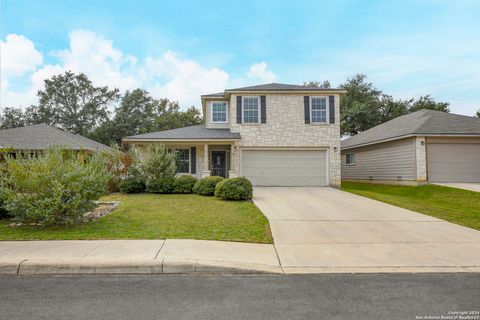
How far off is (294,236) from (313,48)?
1380 centimetres

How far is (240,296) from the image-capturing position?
372cm

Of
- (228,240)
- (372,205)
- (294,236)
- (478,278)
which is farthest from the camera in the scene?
(372,205)

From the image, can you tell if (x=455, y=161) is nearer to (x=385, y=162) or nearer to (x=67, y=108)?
(x=385, y=162)

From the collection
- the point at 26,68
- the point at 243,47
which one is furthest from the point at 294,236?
the point at 26,68

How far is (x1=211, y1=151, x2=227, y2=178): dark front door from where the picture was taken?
1775 cm

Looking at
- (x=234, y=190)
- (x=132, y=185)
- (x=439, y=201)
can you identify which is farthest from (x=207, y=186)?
(x=439, y=201)

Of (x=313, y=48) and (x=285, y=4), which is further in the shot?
(x=313, y=48)

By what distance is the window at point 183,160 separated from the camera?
1709 centimetres

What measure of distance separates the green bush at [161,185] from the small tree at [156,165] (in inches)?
10.9

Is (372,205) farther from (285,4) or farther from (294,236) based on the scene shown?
(285,4)

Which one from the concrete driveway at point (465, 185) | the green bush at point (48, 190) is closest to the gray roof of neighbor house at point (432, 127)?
the concrete driveway at point (465, 185)

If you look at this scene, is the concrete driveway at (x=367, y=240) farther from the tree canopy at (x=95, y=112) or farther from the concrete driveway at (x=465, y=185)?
the tree canopy at (x=95, y=112)

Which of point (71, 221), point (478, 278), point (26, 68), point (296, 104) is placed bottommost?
point (478, 278)

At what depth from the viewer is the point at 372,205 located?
10711 millimetres
